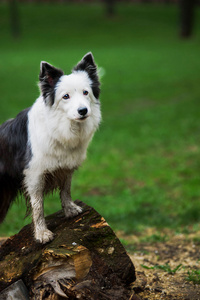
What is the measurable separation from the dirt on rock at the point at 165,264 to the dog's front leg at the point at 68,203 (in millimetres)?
993

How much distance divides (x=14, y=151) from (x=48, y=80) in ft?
3.02

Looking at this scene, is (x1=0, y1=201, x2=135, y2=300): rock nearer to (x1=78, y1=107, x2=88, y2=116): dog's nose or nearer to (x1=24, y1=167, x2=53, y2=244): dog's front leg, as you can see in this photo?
(x1=24, y1=167, x2=53, y2=244): dog's front leg

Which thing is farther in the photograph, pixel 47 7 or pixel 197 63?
pixel 47 7

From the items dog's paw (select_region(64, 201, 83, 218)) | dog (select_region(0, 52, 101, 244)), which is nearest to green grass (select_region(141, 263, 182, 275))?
dog's paw (select_region(64, 201, 83, 218))

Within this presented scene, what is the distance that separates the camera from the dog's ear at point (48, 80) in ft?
13.1

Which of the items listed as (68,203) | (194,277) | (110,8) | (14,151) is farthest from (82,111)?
(110,8)

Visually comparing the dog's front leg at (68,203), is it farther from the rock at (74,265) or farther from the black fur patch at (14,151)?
the black fur patch at (14,151)

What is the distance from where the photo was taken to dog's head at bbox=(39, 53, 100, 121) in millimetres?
3867

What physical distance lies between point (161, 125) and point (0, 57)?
554 inches

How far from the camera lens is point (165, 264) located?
5199mm

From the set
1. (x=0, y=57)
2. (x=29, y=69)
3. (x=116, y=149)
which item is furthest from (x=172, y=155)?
(x=0, y=57)

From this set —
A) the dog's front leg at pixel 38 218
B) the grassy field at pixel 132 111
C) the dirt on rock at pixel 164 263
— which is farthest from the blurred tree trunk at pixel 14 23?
the dog's front leg at pixel 38 218

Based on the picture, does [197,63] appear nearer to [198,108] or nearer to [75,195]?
[198,108]

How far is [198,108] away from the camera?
1523 cm
